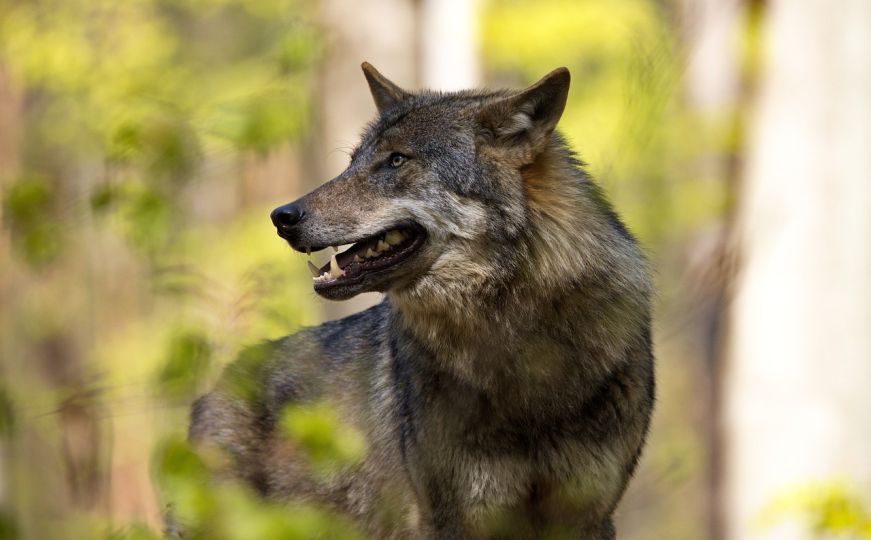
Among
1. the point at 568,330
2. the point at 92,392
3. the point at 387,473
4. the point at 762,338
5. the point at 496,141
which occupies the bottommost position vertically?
the point at 762,338

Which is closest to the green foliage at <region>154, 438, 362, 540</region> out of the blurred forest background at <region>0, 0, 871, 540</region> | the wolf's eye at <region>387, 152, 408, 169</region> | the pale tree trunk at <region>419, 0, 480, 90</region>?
the blurred forest background at <region>0, 0, 871, 540</region>

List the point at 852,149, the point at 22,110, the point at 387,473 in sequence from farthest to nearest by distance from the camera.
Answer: the point at 22,110
the point at 852,149
the point at 387,473

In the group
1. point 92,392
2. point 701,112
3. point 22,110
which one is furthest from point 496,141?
point 22,110

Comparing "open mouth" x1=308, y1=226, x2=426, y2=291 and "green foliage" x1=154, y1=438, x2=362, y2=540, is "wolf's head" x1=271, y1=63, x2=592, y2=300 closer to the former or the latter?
"open mouth" x1=308, y1=226, x2=426, y2=291

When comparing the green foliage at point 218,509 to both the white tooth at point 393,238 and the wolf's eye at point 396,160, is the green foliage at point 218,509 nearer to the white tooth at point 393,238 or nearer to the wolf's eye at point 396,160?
the white tooth at point 393,238

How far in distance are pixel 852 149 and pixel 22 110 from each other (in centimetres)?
1037

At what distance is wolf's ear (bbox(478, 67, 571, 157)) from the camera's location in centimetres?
448

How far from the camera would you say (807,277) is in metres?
11.0

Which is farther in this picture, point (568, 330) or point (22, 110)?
point (22, 110)

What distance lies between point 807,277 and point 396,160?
7461 millimetres

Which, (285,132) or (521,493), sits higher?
(285,132)

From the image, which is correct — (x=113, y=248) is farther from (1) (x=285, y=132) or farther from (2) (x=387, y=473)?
(1) (x=285, y=132)

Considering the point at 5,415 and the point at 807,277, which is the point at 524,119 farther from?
the point at 807,277

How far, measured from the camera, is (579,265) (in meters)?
4.40
